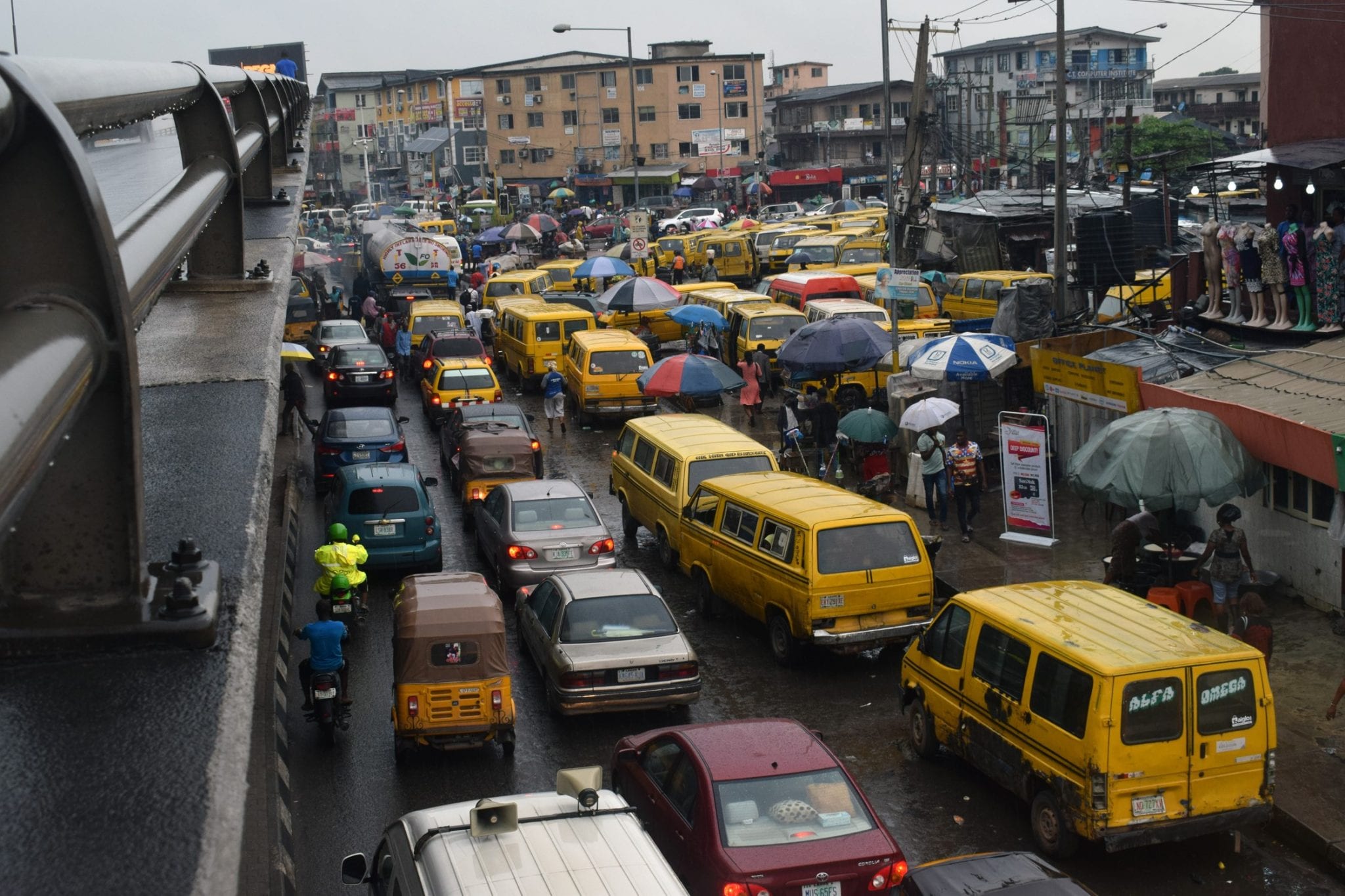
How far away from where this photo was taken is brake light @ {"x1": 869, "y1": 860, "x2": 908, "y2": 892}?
895cm

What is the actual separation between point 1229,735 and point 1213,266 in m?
13.9

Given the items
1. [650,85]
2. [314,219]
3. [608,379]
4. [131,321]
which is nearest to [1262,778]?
[131,321]

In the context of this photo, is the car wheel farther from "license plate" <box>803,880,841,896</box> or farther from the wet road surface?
"license plate" <box>803,880,841,896</box>

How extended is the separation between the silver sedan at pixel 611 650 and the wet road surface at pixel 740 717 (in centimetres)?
49

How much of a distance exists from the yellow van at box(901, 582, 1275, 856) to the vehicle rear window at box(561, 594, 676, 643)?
12.4ft

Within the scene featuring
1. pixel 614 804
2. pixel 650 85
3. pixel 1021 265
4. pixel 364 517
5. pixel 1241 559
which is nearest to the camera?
pixel 614 804

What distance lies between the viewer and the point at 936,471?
20.1 meters

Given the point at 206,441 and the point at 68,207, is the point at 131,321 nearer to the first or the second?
the point at 68,207

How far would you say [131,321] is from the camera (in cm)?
270

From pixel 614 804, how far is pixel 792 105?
110 meters

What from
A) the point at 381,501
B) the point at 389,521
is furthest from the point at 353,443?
the point at 389,521

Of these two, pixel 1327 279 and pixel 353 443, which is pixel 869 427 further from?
pixel 353 443

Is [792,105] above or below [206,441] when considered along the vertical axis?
above

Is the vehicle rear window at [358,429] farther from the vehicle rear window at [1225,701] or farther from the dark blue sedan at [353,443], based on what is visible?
the vehicle rear window at [1225,701]
